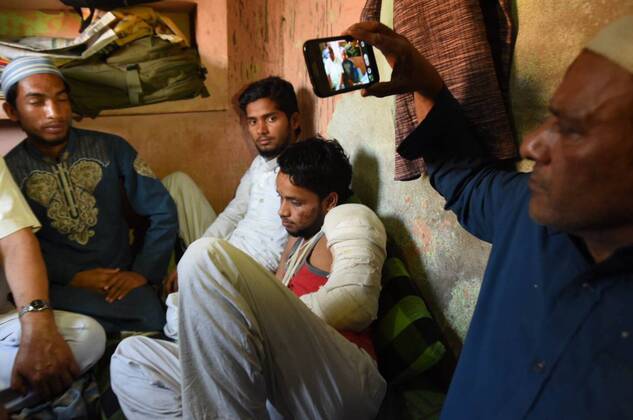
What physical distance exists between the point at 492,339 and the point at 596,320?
17cm

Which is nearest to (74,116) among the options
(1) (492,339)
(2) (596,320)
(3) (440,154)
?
(3) (440,154)

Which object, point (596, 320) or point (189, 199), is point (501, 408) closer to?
point (596, 320)

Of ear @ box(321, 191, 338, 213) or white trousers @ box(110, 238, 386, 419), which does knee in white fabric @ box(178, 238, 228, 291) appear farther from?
ear @ box(321, 191, 338, 213)

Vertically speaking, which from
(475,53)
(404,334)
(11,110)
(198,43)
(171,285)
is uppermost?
(198,43)

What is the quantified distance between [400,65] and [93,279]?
1355 mm

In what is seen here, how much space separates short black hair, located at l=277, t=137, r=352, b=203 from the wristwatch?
2.64ft

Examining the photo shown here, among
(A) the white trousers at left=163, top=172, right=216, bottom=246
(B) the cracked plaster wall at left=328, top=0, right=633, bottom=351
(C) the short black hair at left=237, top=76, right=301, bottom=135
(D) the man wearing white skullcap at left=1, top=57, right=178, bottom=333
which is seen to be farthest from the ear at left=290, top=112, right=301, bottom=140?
(D) the man wearing white skullcap at left=1, top=57, right=178, bottom=333

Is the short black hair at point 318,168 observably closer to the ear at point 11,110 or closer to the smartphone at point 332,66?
the smartphone at point 332,66

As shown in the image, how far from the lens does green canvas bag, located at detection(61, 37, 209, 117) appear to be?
1958 mm

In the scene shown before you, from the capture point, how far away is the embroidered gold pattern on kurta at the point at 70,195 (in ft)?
5.41

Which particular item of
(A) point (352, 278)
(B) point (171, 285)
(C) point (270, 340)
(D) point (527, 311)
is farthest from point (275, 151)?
(D) point (527, 311)

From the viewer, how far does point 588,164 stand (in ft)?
1.86

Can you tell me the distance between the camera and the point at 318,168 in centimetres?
144

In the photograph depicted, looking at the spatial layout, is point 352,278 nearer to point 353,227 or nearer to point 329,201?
point 353,227
